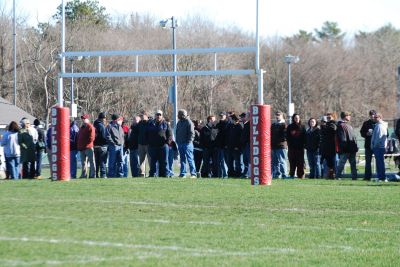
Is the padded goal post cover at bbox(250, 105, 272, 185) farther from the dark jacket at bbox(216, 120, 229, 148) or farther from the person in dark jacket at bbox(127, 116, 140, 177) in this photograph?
the person in dark jacket at bbox(127, 116, 140, 177)

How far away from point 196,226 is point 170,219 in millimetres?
985

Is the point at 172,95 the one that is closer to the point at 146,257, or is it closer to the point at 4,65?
the point at 4,65

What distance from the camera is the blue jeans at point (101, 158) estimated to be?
90.8 ft

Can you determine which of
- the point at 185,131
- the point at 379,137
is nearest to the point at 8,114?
the point at 185,131

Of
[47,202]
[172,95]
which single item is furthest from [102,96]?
[47,202]

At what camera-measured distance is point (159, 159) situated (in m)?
27.3

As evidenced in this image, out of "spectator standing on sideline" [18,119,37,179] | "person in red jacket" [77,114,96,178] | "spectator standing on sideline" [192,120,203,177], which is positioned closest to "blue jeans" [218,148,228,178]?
"spectator standing on sideline" [192,120,203,177]

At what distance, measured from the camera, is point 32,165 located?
2792cm

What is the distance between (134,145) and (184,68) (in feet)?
95.7

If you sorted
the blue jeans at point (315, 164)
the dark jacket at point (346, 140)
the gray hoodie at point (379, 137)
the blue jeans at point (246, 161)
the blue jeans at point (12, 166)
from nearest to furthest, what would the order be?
the gray hoodie at point (379, 137), the dark jacket at point (346, 140), the blue jeans at point (246, 161), the blue jeans at point (315, 164), the blue jeans at point (12, 166)

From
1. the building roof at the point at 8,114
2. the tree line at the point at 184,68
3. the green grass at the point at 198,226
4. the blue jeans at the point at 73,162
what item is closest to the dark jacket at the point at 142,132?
the blue jeans at the point at 73,162

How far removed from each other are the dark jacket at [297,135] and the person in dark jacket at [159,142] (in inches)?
126

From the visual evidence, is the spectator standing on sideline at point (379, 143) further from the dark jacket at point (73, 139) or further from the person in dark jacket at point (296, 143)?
the dark jacket at point (73, 139)

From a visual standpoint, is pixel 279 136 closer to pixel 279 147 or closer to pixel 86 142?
pixel 279 147
